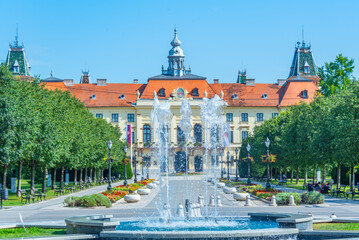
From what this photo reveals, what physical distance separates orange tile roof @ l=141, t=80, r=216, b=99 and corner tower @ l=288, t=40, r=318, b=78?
72.7 feet

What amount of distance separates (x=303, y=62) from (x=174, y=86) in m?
29.7

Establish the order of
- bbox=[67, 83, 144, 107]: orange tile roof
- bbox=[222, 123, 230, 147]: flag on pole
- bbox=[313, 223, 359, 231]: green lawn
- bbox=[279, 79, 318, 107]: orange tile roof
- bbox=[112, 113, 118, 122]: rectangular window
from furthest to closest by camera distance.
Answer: bbox=[112, 113, 118, 122]: rectangular window, bbox=[67, 83, 144, 107]: orange tile roof, bbox=[279, 79, 318, 107]: orange tile roof, bbox=[222, 123, 230, 147]: flag on pole, bbox=[313, 223, 359, 231]: green lawn

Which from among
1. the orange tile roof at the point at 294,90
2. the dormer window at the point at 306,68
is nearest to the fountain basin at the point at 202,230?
the orange tile roof at the point at 294,90

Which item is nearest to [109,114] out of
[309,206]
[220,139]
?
[220,139]

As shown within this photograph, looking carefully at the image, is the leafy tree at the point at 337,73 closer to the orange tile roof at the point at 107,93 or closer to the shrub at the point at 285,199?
the shrub at the point at 285,199

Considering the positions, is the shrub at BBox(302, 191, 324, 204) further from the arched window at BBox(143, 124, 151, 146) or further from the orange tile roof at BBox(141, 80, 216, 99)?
the arched window at BBox(143, 124, 151, 146)

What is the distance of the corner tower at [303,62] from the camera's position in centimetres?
11475

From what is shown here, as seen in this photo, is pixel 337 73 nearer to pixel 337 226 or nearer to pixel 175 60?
pixel 337 226

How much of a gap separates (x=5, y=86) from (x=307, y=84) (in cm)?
7660

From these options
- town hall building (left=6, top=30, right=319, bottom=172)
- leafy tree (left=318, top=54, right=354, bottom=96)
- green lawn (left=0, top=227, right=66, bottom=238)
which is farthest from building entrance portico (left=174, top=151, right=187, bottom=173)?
green lawn (left=0, top=227, right=66, bottom=238)

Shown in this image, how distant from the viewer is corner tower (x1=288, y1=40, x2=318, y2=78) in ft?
376

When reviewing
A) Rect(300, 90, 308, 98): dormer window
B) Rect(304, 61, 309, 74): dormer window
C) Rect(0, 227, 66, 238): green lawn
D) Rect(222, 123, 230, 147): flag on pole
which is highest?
Rect(304, 61, 309, 74): dormer window

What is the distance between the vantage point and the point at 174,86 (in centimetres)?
10356

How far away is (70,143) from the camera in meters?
46.5
